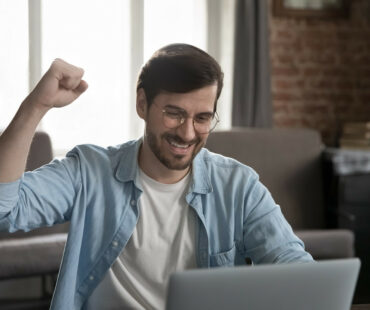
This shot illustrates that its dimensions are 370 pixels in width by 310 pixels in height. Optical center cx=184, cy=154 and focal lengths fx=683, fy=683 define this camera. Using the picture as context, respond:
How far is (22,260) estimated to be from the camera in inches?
118

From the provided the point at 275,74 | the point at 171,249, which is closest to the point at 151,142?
the point at 171,249

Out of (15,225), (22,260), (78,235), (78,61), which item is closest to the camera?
(15,225)

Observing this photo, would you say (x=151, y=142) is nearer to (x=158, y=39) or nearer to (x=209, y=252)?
(x=209, y=252)

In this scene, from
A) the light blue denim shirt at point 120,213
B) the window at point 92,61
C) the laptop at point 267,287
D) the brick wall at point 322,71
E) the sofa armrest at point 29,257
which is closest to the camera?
the laptop at point 267,287

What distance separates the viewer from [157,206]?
5.29ft

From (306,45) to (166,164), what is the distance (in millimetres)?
3482

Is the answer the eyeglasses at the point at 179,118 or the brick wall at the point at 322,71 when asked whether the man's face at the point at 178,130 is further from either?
the brick wall at the point at 322,71

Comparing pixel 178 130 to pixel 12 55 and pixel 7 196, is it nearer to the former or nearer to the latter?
pixel 7 196

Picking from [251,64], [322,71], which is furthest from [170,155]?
[322,71]

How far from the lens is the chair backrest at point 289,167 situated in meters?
3.79

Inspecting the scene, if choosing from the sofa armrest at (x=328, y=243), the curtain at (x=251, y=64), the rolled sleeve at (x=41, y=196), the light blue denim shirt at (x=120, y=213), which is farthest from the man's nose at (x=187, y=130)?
the curtain at (x=251, y=64)

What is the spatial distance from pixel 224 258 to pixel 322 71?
3.52 meters

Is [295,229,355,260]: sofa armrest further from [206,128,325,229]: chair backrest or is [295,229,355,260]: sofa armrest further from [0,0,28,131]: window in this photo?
[0,0,28,131]: window

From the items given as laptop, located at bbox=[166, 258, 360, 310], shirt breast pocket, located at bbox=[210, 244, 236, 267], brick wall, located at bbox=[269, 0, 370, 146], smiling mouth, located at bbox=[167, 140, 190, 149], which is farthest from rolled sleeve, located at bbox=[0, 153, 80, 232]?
brick wall, located at bbox=[269, 0, 370, 146]
